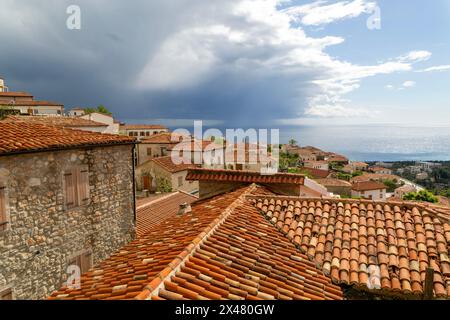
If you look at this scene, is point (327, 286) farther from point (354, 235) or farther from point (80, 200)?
point (80, 200)

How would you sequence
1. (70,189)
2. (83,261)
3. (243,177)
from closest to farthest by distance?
(70,189)
(83,261)
(243,177)

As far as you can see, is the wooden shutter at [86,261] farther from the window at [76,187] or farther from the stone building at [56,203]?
the window at [76,187]

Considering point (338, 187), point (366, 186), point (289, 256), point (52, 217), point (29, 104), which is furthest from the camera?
point (366, 186)

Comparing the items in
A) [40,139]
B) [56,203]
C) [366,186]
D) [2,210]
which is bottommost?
[366,186]

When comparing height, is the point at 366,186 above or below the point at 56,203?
below

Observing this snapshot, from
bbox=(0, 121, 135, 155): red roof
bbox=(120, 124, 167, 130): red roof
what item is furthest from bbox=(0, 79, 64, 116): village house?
bbox=(0, 121, 135, 155): red roof

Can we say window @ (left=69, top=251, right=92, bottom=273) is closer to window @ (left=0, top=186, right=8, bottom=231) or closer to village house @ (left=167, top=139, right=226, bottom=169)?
window @ (left=0, top=186, right=8, bottom=231)

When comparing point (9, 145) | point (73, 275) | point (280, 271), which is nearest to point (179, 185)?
point (73, 275)

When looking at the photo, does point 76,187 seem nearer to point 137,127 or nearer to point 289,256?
point 289,256

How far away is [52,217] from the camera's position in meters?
8.39

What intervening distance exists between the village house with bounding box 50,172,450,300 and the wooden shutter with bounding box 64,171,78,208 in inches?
135

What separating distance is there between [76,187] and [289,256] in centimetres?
687

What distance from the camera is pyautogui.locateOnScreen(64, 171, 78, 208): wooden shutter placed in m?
8.90

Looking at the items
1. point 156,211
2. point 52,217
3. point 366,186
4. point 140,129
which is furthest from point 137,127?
point 52,217
